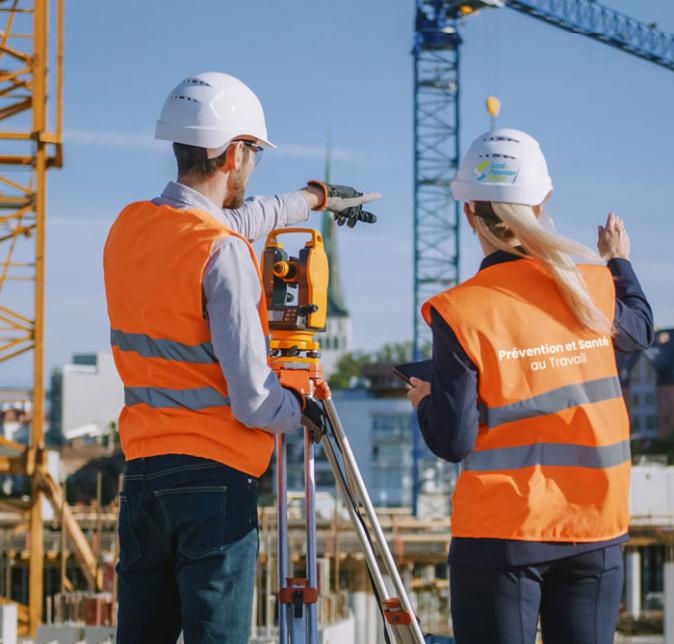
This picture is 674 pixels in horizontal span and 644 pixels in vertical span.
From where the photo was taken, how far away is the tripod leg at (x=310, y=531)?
9.02 feet

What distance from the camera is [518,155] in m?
2.54

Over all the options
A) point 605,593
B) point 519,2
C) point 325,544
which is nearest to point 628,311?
point 605,593

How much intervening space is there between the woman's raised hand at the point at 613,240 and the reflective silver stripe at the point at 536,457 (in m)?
0.50

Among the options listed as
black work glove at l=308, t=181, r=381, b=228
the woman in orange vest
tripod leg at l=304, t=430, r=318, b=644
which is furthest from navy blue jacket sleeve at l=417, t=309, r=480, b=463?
black work glove at l=308, t=181, r=381, b=228

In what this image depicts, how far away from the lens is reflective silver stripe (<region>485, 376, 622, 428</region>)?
2354 millimetres

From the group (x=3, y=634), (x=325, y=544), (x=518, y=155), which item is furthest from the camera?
(x=325, y=544)

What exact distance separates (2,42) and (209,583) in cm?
1892

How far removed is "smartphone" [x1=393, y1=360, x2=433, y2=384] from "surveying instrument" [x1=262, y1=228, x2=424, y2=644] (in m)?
0.30

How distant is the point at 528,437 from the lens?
2.36 meters

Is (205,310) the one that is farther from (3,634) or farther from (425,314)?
(3,634)

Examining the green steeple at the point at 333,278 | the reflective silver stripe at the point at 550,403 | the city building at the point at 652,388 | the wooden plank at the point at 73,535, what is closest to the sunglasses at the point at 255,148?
the reflective silver stripe at the point at 550,403

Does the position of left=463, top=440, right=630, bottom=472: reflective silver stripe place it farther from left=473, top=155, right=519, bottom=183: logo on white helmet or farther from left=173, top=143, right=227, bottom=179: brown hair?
left=173, top=143, right=227, bottom=179: brown hair

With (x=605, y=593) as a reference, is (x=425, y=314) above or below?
above

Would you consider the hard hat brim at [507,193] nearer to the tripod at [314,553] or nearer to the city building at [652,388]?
the tripod at [314,553]
